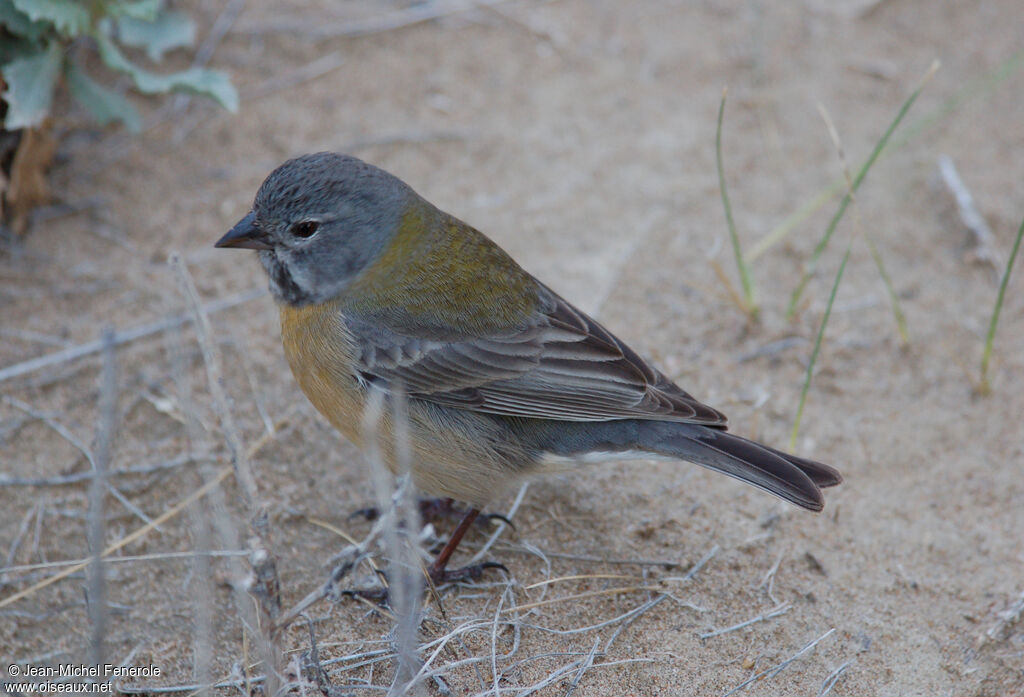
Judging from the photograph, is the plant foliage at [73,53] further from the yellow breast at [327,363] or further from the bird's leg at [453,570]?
the bird's leg at [453,570]

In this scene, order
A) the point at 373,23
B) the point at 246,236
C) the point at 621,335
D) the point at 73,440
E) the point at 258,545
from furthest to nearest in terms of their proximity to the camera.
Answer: the point at 373,23, the point at 621,335, the point at 73,440, the point at 246,236, the point at 258,545

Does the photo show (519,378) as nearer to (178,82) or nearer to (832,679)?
(832,679)

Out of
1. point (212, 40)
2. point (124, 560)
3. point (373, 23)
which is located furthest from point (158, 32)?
point (124, 560)

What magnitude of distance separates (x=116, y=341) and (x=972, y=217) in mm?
4558

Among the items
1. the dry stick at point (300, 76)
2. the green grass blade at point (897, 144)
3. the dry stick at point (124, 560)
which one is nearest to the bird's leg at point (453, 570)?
the dry stick at point (124, 560)

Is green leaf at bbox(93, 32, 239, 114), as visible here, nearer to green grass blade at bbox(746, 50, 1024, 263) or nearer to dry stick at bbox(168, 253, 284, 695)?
dry stick at bbox(168, 253, 284, 695)

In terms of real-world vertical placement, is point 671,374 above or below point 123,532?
above

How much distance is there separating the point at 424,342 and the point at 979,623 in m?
2.34

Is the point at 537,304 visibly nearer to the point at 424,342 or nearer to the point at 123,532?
the point at 424,342

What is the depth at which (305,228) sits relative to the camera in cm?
394

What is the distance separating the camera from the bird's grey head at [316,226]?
3877mm

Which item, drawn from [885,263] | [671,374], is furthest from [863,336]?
[671,374]

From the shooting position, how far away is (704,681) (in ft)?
10.9

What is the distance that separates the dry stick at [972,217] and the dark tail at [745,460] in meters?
2.32
